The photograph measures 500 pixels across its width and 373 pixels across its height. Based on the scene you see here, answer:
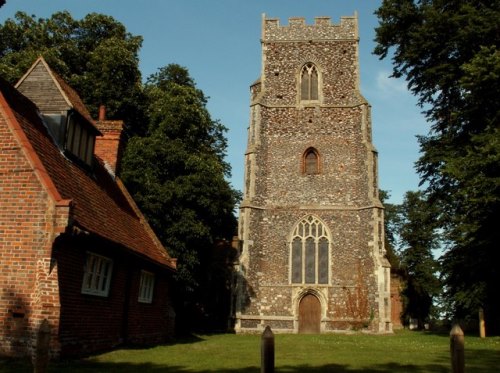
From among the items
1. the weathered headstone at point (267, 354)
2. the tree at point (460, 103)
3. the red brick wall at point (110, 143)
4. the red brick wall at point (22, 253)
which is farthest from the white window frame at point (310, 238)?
the weathered headstone at point (267, 354)

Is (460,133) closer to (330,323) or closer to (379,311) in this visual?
(379,311)

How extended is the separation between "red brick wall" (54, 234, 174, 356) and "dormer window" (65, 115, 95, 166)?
132 inches

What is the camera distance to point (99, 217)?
13094 mm

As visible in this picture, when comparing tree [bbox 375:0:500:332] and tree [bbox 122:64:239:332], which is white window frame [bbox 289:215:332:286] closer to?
tree [bbox 122:64:239:332]

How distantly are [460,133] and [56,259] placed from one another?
1651 centimetres

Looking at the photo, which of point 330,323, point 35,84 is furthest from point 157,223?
point 330,323

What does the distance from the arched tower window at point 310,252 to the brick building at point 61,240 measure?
12721 millimetres

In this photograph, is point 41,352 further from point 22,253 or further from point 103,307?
point 103,307

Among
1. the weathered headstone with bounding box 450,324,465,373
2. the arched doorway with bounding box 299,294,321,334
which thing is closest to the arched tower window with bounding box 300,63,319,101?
the arched doorway with bounding box 299,294,321,334

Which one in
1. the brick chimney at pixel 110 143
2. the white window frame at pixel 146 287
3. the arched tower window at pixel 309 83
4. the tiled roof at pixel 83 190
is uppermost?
the arched tower window at pixel 309 83

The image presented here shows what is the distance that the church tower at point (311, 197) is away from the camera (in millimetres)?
27109

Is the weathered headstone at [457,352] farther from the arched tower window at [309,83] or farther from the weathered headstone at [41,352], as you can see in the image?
the arched tower window at [309,83]

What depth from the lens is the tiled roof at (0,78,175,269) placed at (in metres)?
11.7

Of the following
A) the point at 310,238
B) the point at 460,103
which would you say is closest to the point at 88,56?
the point at 310,238
